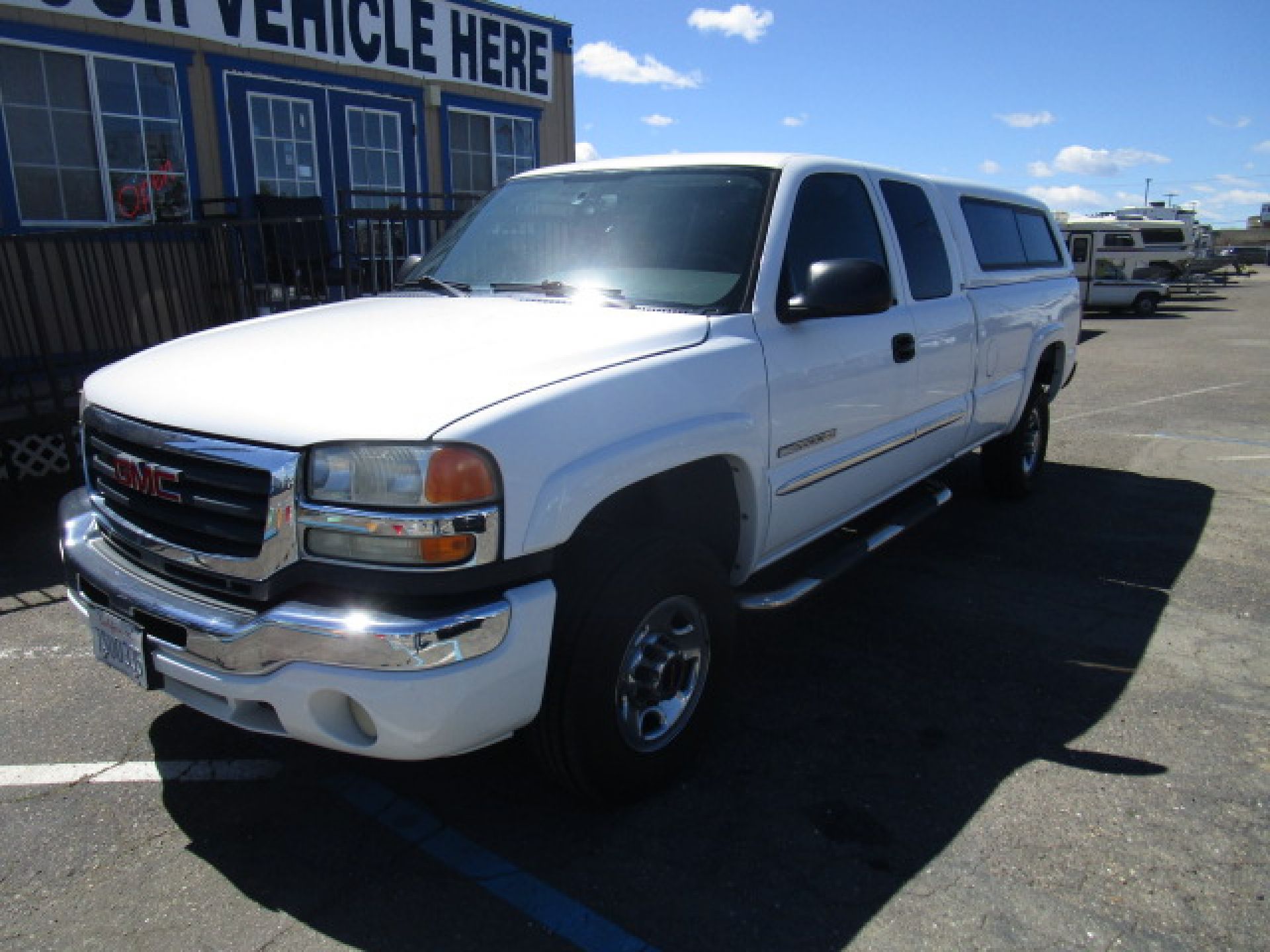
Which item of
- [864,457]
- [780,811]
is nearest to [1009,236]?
[864,457]

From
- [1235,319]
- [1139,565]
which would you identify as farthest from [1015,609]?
[1235,319]

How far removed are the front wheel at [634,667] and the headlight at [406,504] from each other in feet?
1.36

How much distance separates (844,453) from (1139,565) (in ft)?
8.19

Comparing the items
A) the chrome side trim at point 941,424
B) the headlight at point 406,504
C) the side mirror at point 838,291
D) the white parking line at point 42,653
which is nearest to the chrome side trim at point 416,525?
the headlight at point 406,504

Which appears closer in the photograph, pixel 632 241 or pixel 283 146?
pixel 632 241

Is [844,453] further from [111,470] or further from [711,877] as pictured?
[111,470]

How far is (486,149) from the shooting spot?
1214 cm

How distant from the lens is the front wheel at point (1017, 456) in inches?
246

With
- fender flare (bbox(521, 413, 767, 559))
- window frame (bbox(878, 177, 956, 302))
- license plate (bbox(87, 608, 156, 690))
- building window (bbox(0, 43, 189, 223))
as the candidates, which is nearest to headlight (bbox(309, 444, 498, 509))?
fender flare (bbox(521, 413, 767, 559))

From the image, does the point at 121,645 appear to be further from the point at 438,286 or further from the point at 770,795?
the point at 770,795

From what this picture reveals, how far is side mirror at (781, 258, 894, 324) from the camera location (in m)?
3.27

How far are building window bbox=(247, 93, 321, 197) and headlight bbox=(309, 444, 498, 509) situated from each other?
333 inches

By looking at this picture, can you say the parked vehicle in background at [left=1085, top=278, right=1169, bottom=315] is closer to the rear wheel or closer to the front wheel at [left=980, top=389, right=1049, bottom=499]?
the rear wheel

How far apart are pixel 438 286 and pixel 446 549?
192 cm
